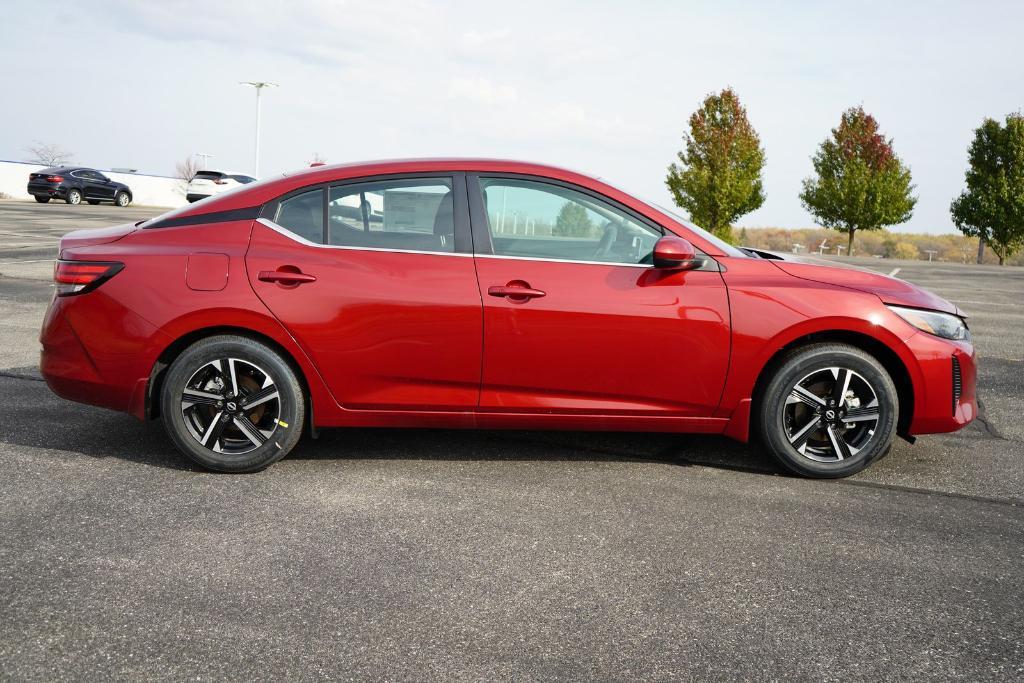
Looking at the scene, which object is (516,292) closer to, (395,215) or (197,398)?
(395,215)

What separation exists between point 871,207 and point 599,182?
5090 cm

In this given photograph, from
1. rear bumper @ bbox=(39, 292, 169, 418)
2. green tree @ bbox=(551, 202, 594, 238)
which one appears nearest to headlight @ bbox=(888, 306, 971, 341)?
green tree @ bbox=(551, 202, 594, 238)

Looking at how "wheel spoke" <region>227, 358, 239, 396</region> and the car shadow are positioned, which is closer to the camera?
"wheel spoke" <region>227, 358, 239, 396</region>

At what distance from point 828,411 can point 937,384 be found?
55 cm

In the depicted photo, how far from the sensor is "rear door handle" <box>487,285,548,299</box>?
4.44 m

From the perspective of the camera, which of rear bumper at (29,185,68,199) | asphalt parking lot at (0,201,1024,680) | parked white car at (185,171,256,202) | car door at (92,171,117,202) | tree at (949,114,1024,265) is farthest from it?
tree at (949,114,1024,265)

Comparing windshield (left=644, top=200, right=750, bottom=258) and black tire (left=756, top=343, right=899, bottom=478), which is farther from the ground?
windshield (left=644, top=200, right=750, bottom=258)

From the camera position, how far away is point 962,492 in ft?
14.9

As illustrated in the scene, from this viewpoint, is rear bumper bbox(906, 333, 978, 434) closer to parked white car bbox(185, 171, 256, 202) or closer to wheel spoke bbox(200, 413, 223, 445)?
wheel spoke bbox(200, 413, 223, 445)

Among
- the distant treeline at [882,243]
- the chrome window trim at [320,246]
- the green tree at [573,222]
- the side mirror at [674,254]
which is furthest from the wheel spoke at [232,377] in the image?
the distant treeline at [882,243]

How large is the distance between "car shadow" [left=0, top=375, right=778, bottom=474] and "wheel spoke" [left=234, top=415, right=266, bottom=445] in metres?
0.35

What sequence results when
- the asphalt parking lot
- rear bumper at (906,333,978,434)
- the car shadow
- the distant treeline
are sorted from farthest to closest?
the distant treeline, the car shadow, rear bumper at (906,333,978,434), the asphalt parking lot

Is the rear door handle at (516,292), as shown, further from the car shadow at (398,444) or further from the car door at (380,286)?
the car shadow at (398,444)

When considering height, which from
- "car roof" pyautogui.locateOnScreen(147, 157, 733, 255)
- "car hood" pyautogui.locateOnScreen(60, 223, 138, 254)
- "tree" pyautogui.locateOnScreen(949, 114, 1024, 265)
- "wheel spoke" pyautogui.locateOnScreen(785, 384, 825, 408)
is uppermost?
"tree" pyautogui.locateOnScreen(949, 114, 1024, 265)
